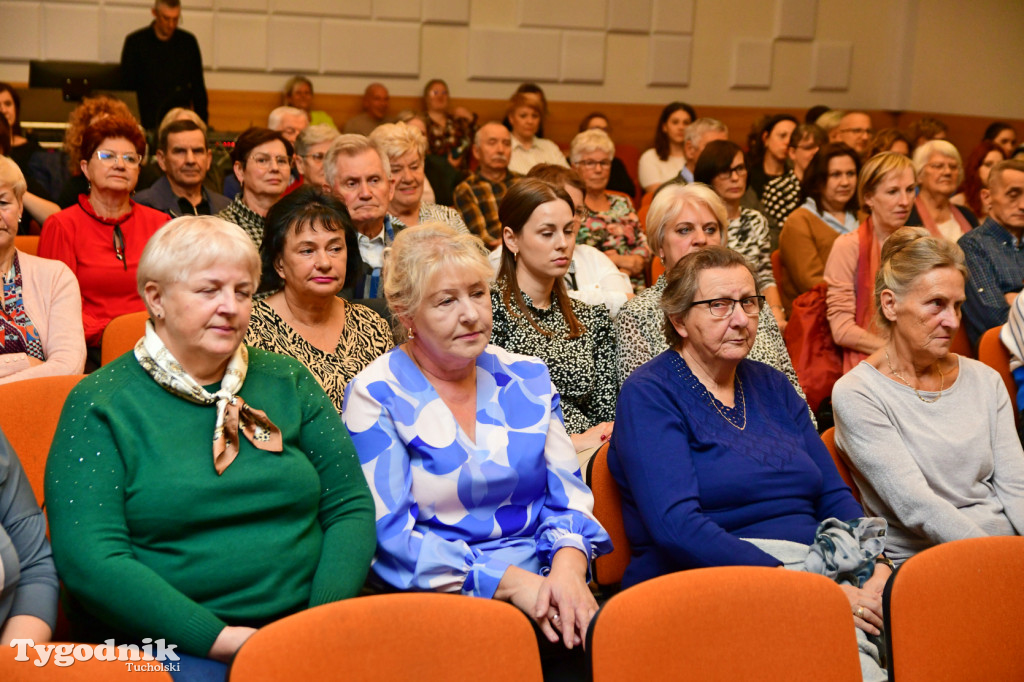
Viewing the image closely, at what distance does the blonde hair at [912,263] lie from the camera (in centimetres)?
247

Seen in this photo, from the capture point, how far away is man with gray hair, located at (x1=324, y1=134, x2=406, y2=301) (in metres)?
3.62

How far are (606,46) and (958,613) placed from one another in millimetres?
6863

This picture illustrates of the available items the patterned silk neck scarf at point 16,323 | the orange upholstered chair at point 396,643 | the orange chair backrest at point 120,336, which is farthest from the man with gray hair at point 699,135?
the orange upholstered chair at point 396,643

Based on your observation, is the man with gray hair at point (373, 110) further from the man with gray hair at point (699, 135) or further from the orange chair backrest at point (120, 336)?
the orange chair backrest at point (120, 336)

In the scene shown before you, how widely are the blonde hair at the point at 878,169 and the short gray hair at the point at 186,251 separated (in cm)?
284

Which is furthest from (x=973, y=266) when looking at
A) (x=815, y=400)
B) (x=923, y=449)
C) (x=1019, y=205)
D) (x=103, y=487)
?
(x=103, y=487)

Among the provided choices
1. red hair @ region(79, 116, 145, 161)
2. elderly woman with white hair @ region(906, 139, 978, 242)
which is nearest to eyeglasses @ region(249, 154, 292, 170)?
red hair @ region(79, 116, 145, 161)

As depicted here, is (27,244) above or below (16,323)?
above

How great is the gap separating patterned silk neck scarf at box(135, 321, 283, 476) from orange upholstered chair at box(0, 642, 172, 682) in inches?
17.1

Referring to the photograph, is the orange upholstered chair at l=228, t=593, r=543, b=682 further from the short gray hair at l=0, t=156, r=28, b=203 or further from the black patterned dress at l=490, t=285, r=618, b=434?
the short gray hair at l=0, t=156, r=28, b=203

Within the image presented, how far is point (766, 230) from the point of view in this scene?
14.5 ft

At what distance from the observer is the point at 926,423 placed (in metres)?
2.40

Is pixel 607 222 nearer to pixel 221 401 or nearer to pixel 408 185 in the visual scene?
pixel 408 185

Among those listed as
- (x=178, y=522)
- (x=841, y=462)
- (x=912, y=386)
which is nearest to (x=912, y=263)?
(x=912, y=386)
